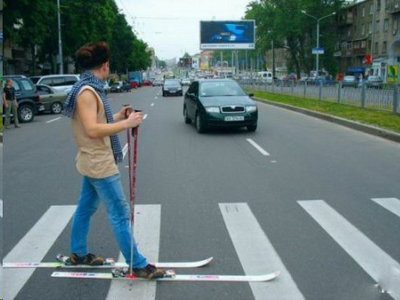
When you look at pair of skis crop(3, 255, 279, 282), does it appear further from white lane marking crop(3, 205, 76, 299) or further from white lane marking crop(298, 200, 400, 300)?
white lane marking crop(298, 200, 400, 300)

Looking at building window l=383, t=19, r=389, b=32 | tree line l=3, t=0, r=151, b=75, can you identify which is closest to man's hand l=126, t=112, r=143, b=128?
tree line l=3, t=0, r=151, b=75

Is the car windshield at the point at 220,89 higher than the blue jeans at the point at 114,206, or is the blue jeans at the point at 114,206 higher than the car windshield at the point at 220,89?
the car windshield at the point at 220,89

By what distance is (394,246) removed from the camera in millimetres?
4867

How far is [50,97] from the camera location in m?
23.1

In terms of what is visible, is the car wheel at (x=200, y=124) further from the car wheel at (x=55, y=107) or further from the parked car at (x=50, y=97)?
the car wheel at (x=55, y=107)

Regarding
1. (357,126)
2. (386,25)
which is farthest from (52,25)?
(386,25)

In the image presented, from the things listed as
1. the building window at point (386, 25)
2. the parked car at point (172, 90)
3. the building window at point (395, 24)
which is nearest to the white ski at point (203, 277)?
the parked car at point (172, 90)

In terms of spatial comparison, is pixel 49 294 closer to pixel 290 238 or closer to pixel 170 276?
pixel 170 276

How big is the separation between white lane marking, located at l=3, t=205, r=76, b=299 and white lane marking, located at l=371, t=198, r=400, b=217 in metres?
3.96

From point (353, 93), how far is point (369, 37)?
56.2m

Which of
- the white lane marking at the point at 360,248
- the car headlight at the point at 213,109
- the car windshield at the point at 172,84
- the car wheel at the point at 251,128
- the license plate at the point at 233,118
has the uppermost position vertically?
the car windshield at the point at 172,84

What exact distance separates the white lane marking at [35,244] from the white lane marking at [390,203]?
13.0ft

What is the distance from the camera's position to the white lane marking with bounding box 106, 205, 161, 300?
383cm

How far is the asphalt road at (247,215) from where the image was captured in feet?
13.1
